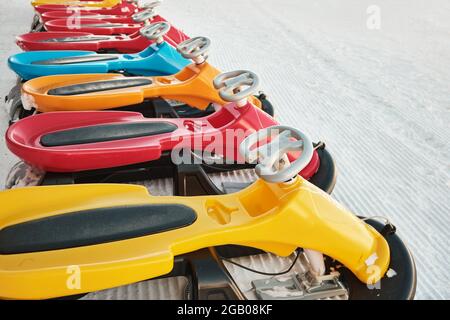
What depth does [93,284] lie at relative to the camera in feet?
2.22

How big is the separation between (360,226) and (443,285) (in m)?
0.29

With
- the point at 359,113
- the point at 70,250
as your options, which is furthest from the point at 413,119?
the point at 70,250

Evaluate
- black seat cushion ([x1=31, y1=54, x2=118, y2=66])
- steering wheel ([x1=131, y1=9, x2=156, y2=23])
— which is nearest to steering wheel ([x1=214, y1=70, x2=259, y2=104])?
black seat cushion ([x1=31, y1=54, x2=118, y2=66])

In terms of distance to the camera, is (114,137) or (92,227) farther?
(114,137)

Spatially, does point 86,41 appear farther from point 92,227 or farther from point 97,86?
point 92,227

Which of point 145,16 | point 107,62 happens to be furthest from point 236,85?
point 145,16

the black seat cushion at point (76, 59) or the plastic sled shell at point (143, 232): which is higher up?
the black seat cushion at point (76, 59)

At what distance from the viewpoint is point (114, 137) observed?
114cm

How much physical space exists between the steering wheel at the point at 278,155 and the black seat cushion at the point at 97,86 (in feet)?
2.52

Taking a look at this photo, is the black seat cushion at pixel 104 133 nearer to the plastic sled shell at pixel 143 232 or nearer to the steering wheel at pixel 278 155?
the plastic sled shell at pixel 143 232

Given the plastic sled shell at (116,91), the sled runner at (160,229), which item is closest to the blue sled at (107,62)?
the plastic sled shell at (116,91)

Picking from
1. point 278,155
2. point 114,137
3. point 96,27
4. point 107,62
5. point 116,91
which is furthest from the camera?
point 96,27

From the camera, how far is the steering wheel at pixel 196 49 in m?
1.44

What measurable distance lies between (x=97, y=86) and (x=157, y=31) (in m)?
0.42
